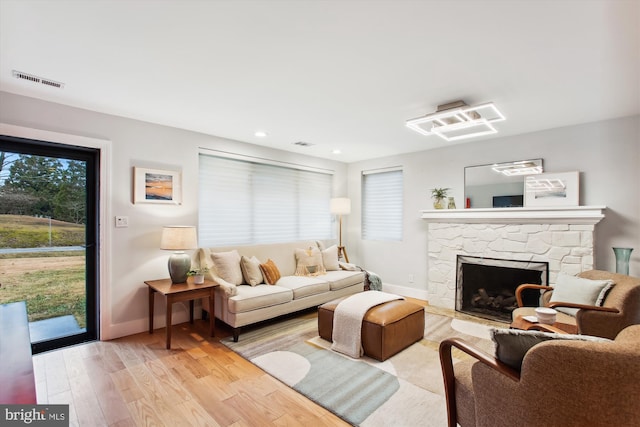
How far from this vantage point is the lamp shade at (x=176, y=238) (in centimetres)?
326

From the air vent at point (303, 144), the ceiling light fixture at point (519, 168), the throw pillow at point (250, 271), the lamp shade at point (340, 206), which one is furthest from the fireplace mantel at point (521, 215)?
the throw pillow at point (250, 271)

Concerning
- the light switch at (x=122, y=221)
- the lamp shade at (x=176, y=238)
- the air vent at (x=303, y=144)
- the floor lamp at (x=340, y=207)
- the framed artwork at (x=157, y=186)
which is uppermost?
the air vent at (x=303, y=144)

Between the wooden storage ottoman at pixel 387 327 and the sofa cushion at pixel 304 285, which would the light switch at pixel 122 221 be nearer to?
the sofa cushion at pixel 304 285

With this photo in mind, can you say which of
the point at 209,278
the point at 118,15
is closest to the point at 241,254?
the point at 209,278

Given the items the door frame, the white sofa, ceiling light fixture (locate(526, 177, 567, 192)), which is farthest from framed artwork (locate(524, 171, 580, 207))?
the door frame

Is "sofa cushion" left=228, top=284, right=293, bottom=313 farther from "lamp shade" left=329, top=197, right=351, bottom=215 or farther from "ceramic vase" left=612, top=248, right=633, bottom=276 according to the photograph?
"ceramic vase" left=612, top=248, right=633, bottom=276

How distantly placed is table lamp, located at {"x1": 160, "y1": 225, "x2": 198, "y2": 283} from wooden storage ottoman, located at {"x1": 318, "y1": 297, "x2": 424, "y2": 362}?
5.17 ft

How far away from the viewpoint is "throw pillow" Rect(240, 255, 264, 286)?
3.74 meters

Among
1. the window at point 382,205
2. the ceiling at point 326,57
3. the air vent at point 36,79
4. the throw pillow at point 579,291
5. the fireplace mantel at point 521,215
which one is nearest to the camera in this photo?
the ceiling at point 326,57

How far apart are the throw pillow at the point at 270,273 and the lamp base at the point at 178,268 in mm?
929

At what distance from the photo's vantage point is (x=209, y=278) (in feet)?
11.8

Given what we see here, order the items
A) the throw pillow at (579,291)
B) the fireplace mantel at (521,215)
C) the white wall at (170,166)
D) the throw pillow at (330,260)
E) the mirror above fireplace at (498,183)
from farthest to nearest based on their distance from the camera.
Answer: the throw pillow at (330,260), the mirror above fireplace at (498,183), the fireplace mantel at (521,215), the white wall at (170,166), the throw pillow at (579,291)

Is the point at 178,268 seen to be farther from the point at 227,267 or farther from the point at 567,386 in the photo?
the point at 567,386

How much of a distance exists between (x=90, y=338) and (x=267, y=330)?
72.2 inches
